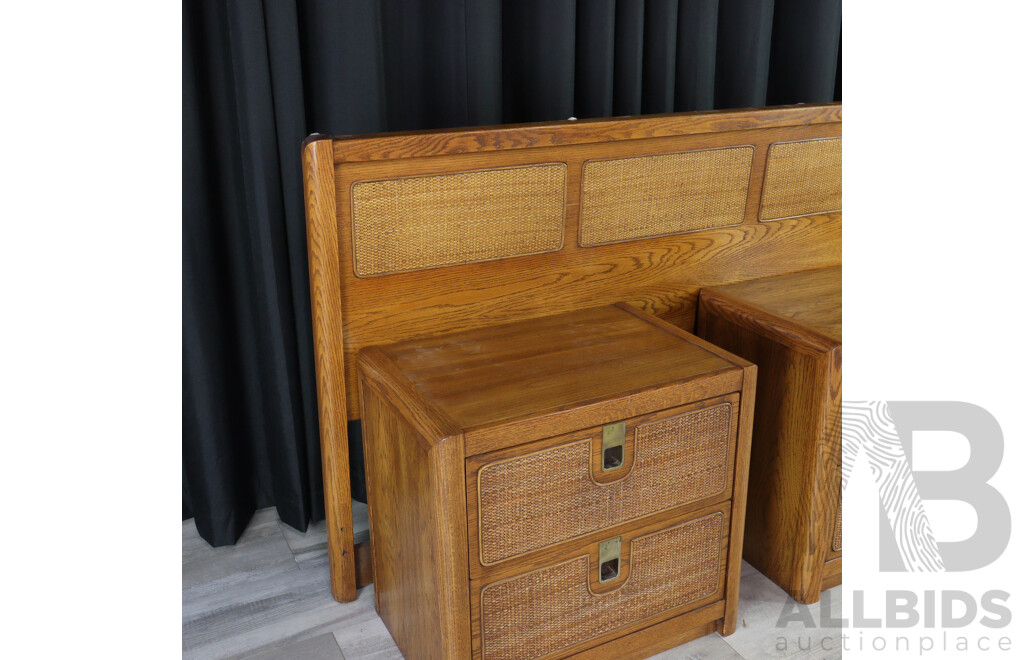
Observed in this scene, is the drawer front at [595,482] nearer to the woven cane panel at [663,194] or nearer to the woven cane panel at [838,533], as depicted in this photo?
the woven cane panel at [838,533]

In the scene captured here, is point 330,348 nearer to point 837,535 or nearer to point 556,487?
point 556,487

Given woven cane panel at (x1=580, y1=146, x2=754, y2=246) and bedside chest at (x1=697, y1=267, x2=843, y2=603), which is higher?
woven cane panel at (x1=580, y1=146, x2=754, y2=246)

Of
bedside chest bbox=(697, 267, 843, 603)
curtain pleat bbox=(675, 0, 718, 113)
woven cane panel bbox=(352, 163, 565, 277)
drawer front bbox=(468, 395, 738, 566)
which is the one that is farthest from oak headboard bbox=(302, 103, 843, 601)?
drawer front bbox=(468, 395, 738, 566)

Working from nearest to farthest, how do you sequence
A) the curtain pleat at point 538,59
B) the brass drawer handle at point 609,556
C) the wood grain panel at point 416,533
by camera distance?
the wood grain panel at point 416,533, the brass drawer handle at point 609,556, the curtain pleat at point 538,59

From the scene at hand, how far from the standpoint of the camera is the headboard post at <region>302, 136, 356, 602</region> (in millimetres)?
1246

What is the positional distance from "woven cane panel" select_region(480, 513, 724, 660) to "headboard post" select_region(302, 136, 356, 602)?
1.27 feet

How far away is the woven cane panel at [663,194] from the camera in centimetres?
147

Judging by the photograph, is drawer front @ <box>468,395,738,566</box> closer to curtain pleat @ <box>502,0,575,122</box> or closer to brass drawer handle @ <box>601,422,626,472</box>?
brass drawer handle @ <box>601,422,626,472</box>

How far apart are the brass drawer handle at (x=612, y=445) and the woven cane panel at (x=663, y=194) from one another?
433 mm

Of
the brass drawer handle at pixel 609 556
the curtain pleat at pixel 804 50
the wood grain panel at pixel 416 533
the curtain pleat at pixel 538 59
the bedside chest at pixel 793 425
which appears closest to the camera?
the wood grain panel at pixel 416 533

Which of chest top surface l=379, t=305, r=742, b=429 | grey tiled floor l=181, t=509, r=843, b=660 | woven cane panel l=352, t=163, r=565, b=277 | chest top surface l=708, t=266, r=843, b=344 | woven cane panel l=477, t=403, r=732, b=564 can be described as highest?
woven cane panel l=352, t=163, r=565, b=277

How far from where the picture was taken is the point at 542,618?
1.22 m

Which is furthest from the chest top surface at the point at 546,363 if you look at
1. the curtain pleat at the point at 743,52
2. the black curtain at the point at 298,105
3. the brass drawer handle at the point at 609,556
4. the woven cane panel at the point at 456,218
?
the curtain pleat at the point at 743,52

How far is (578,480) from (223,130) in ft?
3.00
